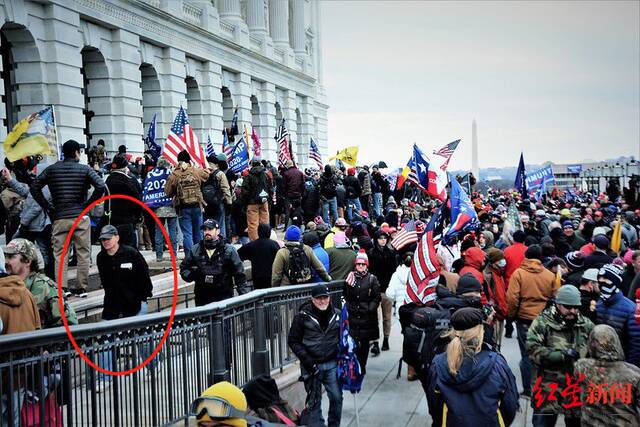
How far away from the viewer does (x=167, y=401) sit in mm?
6914

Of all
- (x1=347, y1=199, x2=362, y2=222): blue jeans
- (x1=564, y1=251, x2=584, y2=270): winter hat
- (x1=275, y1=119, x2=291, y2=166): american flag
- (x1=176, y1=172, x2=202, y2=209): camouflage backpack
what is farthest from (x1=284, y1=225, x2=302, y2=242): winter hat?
(x1=347, y1=199, x2=362, y2=222): blue jeans

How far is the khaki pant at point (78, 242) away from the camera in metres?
9.55

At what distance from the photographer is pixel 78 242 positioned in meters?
9.78

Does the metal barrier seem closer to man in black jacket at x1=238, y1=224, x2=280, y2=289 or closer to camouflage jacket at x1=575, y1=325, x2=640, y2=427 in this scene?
man in black jacket at x1=238, y1=224, x2=280, y2=289

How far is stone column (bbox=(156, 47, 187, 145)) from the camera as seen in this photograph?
2783 cm

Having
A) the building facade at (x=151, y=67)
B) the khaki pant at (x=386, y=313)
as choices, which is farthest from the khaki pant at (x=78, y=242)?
the building facade at (x=151, y=67)

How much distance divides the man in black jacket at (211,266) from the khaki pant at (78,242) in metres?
1.86

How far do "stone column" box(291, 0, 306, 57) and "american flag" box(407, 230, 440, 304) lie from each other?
132 feet

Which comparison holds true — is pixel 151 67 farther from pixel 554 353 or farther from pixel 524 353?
pixel 554 353

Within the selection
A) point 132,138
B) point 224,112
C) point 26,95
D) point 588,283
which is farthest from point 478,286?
point 224,112

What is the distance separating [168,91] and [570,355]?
2383cm

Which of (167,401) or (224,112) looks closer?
(167,401)

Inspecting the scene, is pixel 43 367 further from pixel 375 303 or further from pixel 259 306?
pixel 375 303

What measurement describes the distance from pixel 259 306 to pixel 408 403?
233 cm
